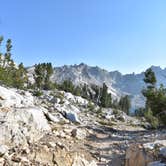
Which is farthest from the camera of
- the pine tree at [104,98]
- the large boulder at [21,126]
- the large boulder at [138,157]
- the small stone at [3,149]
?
the pine tree at [104,98]

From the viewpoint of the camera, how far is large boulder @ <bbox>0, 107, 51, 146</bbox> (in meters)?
15.3

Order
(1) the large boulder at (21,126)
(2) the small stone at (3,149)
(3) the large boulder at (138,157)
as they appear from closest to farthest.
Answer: (2) the small stone at (3,149) → (3) the large boulder at (138,157) → (1) the large boulder at (21,126)

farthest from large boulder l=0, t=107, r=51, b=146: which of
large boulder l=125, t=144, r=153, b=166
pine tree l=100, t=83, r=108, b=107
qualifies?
pine tree l=100, t=83, r=108, b=107

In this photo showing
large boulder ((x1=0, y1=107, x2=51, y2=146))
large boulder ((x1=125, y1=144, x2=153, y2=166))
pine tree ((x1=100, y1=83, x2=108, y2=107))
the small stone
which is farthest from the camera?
pine tree ((x1=100, y1=83, x2=108, y2=107))

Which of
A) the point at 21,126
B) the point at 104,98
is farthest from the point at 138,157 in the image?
the point at 104,98

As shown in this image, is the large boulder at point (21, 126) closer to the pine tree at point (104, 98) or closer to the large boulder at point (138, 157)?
the large boulder at point (138, 157)

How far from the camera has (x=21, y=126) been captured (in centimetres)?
1669

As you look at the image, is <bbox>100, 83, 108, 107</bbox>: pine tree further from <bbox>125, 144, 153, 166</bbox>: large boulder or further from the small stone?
the small stone

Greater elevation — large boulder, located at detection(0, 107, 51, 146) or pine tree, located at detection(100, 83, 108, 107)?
pine tree, located at detection(100, 83, 108, 107)

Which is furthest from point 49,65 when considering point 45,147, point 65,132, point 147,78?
point 45,147

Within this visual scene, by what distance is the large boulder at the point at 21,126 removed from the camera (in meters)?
15.3

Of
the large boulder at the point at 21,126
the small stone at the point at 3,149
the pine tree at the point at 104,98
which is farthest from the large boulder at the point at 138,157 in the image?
the pine tree at the point at 104,98

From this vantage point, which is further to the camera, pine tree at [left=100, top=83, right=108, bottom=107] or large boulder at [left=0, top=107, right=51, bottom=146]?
pine tree at [left=100, top=83, right=108, bottom=107]

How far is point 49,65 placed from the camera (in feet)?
268
